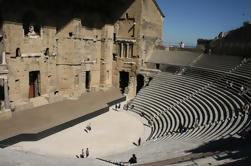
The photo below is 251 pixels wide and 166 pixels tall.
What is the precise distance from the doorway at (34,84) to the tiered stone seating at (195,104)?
30.7 ft

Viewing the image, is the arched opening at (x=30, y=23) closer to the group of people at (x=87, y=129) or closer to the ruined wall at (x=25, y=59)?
the ruined wall at (x=25, y=59)

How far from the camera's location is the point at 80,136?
18.3 meters

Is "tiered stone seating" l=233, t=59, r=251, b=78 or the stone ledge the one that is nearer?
the stone ledge

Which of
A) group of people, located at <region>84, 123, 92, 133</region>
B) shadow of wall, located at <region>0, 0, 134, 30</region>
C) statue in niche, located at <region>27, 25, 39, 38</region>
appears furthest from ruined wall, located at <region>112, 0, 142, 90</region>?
group of people, located at <region>84, 123, 92, 133</region>

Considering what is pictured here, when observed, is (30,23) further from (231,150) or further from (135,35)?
(231,150)

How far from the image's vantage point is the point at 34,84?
2305 centimetres

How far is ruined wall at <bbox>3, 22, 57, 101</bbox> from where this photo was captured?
19969 millimetres

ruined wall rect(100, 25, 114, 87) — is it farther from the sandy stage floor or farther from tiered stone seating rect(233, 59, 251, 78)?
tiered stone seating rect(233, 59, 251, 78)

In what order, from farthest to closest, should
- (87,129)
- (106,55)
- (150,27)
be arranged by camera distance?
1. (150,27)
2. (106,55)
3. (87,129)

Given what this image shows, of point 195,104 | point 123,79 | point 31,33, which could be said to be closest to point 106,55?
point 123,79

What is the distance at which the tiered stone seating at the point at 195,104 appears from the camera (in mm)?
15156

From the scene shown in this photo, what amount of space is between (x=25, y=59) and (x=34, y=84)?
2754 mm

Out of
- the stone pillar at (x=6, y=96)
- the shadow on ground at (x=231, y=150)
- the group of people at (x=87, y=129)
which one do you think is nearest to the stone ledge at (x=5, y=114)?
the stone pillar at (x=6, y=96)

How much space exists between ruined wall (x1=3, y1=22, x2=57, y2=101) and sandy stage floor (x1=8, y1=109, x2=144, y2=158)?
224 inches
